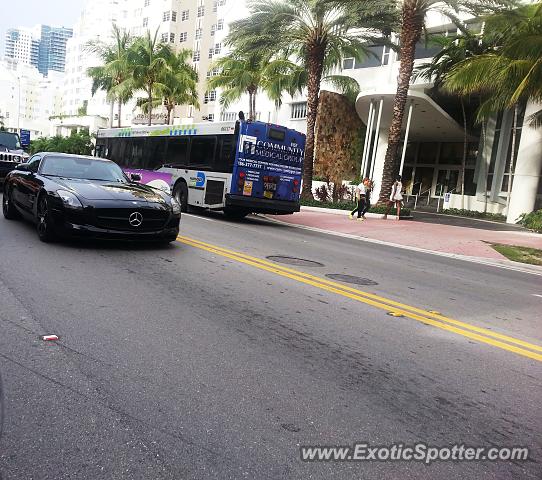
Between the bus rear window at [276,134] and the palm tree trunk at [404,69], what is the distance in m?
7.12

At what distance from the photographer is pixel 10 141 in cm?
1953

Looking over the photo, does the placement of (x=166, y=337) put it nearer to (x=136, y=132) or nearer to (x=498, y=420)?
(x=498, y=420)

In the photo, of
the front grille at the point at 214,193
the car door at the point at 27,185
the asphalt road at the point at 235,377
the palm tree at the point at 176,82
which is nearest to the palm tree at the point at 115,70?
the palm tree at the point at 176,82

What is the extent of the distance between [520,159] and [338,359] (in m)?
22.5

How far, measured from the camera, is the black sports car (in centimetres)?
787

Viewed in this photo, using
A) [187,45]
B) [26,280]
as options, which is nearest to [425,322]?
[26,280]

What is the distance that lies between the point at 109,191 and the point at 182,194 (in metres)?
9.67

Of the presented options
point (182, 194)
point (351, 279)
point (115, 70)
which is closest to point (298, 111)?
point (115, 70)

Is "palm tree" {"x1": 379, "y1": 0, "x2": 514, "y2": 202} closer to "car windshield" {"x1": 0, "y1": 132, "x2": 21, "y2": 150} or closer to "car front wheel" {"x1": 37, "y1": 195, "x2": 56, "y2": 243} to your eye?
"car windshield" {"x1": 0, "y1": 132, "x2": 21, "y2": 150}

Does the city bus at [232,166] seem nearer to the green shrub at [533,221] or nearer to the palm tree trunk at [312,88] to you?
the palm tree trunk at [312,88]

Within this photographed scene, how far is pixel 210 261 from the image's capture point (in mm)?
8258

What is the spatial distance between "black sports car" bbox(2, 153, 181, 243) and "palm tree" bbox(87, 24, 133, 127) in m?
29.8
